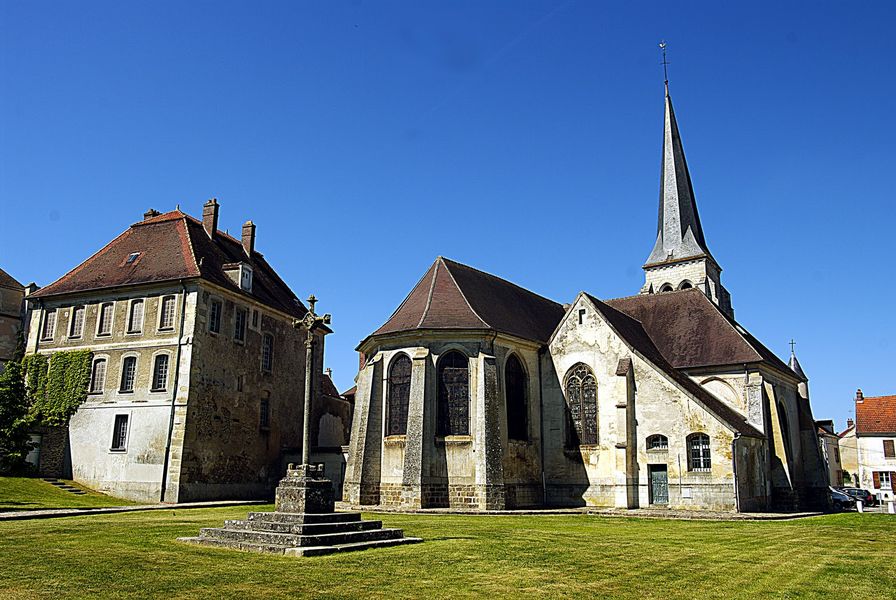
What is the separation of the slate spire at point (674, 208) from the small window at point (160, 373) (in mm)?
34047

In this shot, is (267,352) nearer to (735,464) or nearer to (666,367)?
(666,367)

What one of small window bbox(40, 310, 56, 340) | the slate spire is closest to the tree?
small window bbox(40, 310, 56, 340)

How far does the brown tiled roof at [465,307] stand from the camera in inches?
A: 1181

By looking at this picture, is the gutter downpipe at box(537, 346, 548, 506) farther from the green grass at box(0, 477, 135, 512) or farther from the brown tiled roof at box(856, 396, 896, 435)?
the brown tiled roof at box(856, 396, 896, 435)

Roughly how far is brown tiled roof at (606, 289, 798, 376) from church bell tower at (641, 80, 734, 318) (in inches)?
437

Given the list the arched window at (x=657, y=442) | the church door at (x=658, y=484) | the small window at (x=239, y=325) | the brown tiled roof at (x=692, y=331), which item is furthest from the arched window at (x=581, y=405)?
the small window at (x=239, y=325)

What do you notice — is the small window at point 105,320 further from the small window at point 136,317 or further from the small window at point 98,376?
the small window at point 98,376

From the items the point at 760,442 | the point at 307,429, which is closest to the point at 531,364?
the point at 760,442

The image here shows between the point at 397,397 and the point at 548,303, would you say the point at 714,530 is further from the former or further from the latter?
the point at 548,303

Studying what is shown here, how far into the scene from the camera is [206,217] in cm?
3672

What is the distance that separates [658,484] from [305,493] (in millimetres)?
19295

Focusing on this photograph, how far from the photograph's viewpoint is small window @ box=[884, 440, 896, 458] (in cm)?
5425

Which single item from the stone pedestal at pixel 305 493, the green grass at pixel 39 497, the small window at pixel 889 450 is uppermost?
the small window at pixel 889 450

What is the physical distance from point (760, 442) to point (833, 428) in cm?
5122
